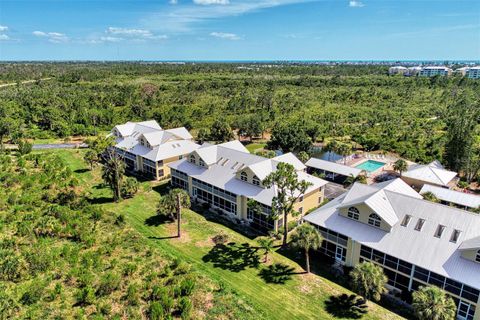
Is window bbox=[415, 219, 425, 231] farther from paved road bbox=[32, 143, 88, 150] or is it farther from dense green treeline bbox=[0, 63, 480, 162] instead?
paved road bbox=[32, 143, 88, 150]

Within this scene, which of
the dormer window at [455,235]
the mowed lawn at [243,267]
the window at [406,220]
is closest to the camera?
the dormer window at [455,235]

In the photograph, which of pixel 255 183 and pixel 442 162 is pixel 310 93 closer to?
pixel 442 162

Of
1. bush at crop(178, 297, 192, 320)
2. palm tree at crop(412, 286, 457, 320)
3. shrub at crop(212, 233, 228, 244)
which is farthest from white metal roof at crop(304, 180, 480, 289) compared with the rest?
bush at crop(178, 297, 192, 320)

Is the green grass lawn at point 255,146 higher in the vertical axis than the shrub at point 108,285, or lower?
higher

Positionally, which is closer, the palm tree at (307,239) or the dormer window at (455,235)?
the dormer window at (455,235)

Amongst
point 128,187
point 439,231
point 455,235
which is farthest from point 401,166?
point 128,187

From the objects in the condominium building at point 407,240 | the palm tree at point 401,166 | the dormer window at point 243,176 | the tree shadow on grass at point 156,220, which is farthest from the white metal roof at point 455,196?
the tree shadow on grass at point 156,220

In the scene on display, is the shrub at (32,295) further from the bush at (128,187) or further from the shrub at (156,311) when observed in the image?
the bush at (128,187)

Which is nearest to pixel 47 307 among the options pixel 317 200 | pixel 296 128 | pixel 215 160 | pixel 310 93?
pixel 215 160
